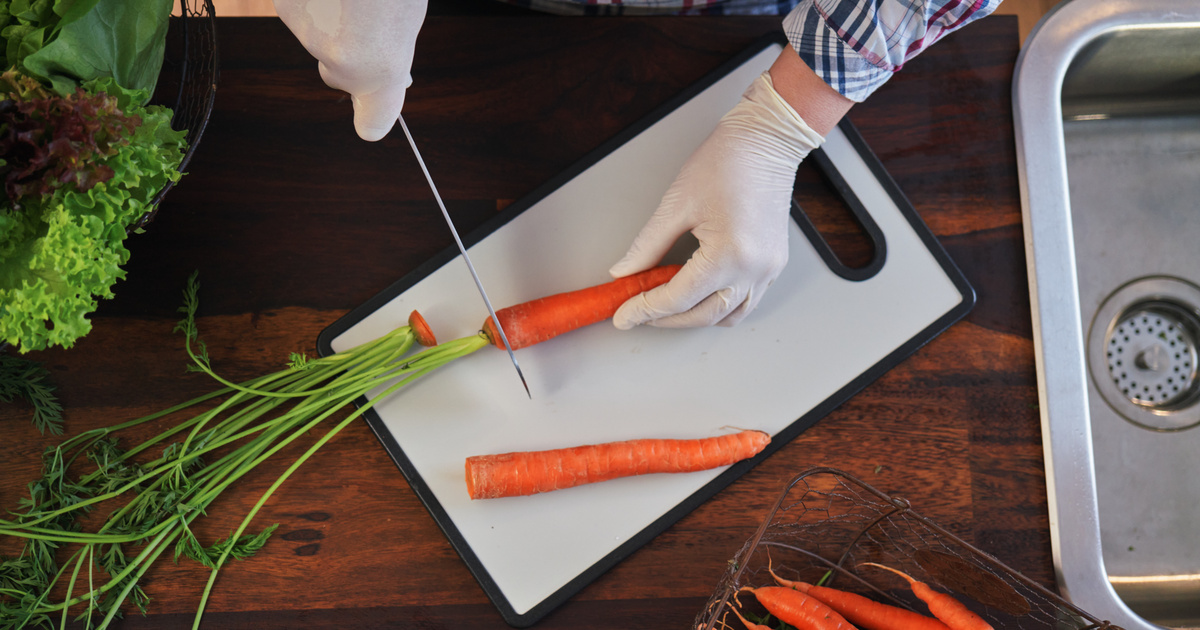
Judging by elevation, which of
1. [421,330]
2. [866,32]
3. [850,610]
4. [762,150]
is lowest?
[850,610]

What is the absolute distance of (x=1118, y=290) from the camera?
1415mm

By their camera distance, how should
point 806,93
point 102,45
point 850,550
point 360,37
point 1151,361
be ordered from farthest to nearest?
point 1151,361, point 850,550, point 806,93, point 102,45, point 360,37

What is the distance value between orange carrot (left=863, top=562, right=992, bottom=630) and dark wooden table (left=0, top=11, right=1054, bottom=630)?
0.13 metres

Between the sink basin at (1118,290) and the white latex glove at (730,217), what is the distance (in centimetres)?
50

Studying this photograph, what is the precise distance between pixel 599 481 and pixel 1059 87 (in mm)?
1127

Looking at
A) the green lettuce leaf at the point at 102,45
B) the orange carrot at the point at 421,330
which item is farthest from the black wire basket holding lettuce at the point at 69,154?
the orange carrot at the point at 421,330

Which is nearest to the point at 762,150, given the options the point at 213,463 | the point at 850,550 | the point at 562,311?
the point at 562,311

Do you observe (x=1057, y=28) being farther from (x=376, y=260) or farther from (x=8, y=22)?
(x=8, y=22)

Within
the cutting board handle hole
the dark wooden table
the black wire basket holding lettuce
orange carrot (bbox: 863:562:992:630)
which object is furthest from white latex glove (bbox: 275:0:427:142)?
orange carrot (bbox: 863:562:992:630)

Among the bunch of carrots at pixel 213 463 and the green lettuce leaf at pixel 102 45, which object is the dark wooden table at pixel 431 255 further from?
the green lettuce leaf at pixel 102 45

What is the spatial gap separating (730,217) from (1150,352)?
95 cm

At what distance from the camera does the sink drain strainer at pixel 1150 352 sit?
139cm

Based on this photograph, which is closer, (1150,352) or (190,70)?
(190,70)

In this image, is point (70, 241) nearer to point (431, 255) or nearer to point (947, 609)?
point (431, 255)
